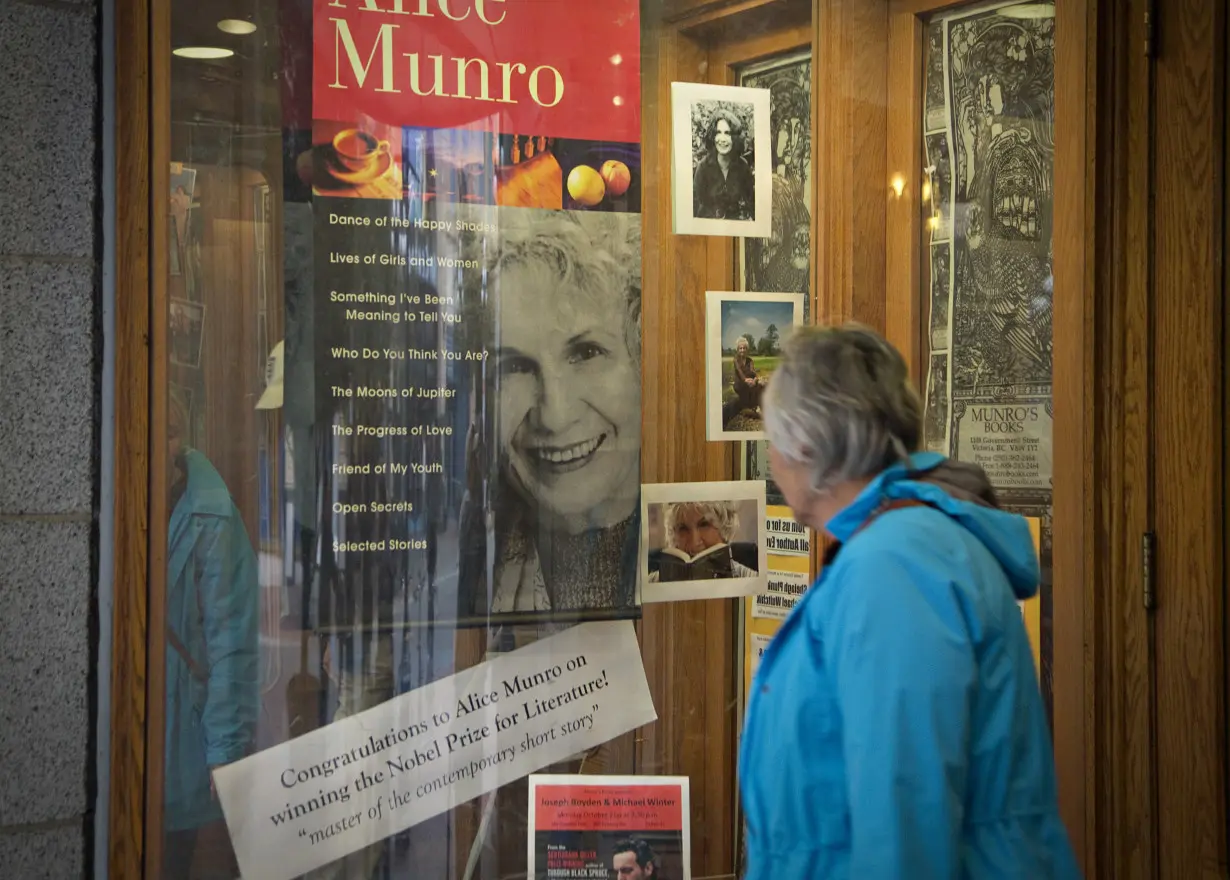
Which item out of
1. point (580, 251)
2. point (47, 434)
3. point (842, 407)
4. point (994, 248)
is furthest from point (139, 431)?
point (994, 248)

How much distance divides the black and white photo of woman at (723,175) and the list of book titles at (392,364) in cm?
46

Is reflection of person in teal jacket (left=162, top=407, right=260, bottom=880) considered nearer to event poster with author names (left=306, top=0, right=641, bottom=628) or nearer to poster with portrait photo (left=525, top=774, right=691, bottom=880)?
event poster with author names (left=306, top=0, right=641, bottom=628)

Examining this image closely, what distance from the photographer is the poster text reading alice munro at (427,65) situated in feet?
7.00

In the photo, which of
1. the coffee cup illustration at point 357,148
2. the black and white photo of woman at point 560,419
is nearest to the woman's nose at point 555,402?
the black and white photo of woman at point 560,419

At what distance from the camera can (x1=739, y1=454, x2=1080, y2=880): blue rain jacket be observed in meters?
1.39

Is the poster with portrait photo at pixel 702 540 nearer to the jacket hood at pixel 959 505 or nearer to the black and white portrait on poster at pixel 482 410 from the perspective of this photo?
the black and white portrait on poster at pixel 482 410

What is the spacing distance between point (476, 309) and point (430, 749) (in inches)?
31.3

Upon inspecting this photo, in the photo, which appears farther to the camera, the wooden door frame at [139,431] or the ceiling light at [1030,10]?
the ceiling light at [1030,10]

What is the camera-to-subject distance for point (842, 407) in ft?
5.26

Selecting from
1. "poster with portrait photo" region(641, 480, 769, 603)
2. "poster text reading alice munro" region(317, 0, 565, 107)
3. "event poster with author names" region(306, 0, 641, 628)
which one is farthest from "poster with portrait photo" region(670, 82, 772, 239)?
"poster with portrait photo" region(641, 480, 769, 603)

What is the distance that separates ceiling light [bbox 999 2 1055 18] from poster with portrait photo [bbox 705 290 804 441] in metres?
0.76

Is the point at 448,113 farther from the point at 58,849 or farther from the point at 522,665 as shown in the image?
the point at 58,849

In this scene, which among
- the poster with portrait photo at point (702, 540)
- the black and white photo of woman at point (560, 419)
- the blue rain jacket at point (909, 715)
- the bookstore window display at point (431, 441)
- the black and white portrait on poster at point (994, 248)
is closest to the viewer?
the blue rain jacket at point (909, 715)

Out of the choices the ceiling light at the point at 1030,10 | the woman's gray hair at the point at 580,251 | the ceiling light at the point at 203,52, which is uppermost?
the ceiling light at the point at 1030,10
